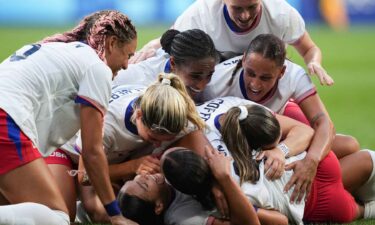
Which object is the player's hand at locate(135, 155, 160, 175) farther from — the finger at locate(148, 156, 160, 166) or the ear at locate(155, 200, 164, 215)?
the ear at locate(155, 200, 164, 215)

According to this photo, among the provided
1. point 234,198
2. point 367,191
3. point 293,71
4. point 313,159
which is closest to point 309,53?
point 293,71

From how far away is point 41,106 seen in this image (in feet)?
16.8

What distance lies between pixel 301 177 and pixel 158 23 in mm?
18095

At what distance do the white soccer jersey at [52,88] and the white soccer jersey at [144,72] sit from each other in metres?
1.30

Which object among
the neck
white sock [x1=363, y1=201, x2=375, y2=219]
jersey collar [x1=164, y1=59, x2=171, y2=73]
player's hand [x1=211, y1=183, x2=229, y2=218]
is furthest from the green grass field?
jersey collar [x1=164, y1=59, x2=171, y2=73]

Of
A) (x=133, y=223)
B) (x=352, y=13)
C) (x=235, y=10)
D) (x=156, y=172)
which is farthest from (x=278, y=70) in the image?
(x=352, y=13)

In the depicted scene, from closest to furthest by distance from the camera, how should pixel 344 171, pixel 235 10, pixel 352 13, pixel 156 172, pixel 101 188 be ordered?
pixel 101 188
pixel 156 172
pixel 344 171
pixel 235 10
pixel 352 13

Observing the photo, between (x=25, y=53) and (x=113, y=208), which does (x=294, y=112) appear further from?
(x=25, y=53)

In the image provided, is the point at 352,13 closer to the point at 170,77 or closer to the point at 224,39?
the point at 224,39

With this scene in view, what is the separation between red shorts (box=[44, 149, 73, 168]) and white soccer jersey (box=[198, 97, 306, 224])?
1.00 meters

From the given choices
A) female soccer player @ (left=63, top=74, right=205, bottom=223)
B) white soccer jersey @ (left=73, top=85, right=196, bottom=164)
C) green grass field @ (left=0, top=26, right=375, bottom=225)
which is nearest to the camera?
female soccer player @ (left=63, top=74, right=205, bottom=223)

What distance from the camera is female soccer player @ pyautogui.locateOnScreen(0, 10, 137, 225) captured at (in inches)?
192

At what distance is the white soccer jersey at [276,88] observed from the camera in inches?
246

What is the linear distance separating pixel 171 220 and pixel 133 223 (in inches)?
11.5
